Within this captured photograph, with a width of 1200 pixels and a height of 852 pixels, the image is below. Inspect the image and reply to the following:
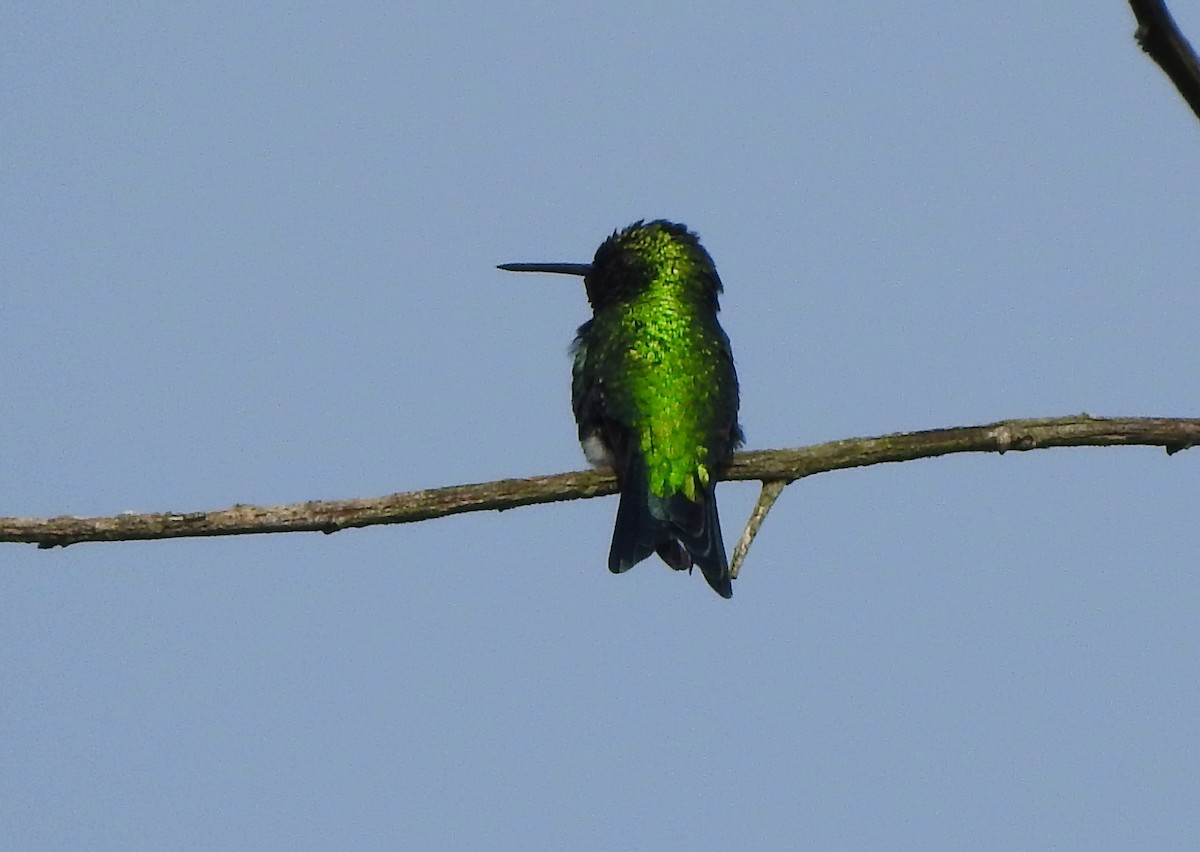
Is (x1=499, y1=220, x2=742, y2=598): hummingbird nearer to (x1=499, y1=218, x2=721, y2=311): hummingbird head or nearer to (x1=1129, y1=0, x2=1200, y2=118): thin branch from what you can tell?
(x1=499, y1=218, x2=721, y2=311): hummingbird head

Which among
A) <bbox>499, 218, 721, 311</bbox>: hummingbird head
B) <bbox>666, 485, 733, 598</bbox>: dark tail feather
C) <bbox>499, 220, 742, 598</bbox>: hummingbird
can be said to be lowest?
<bbox>666, 485, 733, 598</bbox>: dark tail feather

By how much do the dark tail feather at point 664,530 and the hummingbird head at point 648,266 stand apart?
1.74 m

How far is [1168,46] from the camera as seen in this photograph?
9.36ft

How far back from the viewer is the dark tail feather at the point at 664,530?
7.23 meters

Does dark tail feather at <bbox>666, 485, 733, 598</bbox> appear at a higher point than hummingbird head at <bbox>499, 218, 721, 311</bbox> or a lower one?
lower

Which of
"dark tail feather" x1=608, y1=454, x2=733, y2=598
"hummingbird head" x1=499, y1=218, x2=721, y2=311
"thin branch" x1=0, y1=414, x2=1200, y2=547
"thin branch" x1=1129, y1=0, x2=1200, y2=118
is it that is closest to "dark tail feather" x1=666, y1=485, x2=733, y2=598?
"dark tail feather" x1=608, y1=454, x2=733, y2=598

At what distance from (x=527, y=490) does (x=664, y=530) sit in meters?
1.70

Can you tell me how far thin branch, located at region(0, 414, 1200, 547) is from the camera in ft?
17.1

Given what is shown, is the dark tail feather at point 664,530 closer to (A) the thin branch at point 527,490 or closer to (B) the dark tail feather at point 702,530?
(B) the dark tail feather at point 702,530

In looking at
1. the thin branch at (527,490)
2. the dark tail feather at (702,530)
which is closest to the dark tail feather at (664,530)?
the dark tail feather at (702,530)

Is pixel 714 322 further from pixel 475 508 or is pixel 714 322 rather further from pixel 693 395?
pixel 475 508

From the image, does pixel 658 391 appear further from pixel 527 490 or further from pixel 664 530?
pixel 527 490

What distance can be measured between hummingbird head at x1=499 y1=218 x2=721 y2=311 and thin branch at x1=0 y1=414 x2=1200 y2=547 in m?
2.89

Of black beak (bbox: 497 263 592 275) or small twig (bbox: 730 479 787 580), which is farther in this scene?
black beak (bbox: 497 263 592 275)
